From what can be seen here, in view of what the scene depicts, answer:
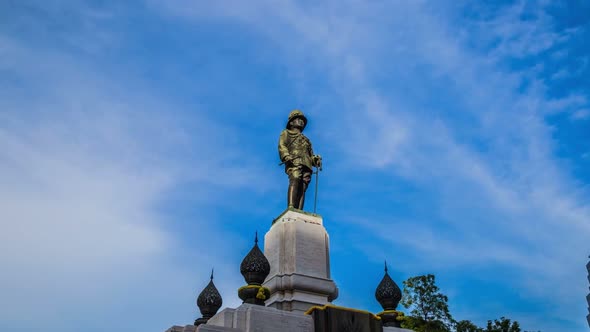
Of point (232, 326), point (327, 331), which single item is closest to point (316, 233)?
point (327, 331)

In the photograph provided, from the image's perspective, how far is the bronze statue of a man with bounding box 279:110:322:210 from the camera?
55.9 ft

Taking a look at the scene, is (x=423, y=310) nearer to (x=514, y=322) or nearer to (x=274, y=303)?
(x=514, y=322)

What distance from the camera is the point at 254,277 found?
13.1 m

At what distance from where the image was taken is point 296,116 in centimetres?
1873

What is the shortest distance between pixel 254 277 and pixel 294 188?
4464 mm

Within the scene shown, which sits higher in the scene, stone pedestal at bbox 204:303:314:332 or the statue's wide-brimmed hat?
the statue's wide-brimmed hat

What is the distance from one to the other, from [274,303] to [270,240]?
7.47 feet

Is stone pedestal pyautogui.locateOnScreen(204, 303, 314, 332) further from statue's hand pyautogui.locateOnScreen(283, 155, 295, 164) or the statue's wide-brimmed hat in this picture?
the statue's wide-brimmed hat

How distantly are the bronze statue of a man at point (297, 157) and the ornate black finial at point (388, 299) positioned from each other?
3733 millimetres

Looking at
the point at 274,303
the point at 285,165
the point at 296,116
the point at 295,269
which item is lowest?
the point at 274,303

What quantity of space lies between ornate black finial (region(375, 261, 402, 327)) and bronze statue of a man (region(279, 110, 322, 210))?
3733 millimetres

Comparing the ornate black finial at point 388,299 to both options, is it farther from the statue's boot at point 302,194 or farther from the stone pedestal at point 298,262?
the statue's boot at point 302,194

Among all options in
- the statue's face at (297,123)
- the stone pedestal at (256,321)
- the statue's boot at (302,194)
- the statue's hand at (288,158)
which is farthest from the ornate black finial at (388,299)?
the statue's face at (297,123)

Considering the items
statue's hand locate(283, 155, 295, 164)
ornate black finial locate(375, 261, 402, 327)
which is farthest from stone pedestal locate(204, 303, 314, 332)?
statue's hand locate(283, 155, 295, 164)
